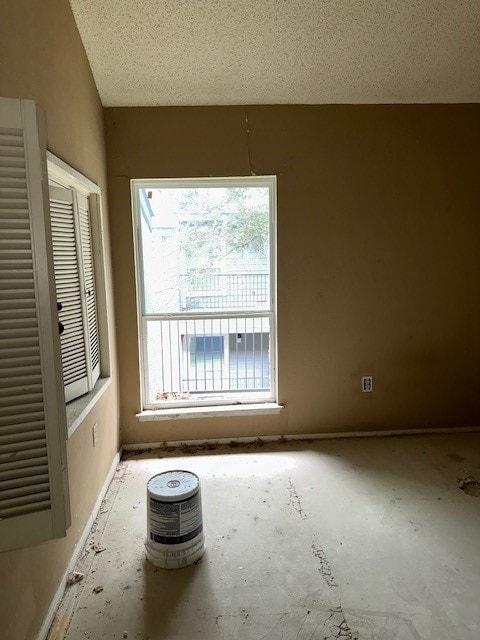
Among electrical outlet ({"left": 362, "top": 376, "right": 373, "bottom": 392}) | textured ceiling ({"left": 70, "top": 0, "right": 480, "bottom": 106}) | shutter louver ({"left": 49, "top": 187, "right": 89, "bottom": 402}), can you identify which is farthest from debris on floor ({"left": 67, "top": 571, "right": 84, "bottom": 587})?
textured ceiling ({"left": 70, "top": 0, "right": 480, "bottom": 106})

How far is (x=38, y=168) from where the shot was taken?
3.42ft

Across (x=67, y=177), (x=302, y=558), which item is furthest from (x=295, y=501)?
(x=67, y=177)

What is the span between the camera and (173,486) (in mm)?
1919

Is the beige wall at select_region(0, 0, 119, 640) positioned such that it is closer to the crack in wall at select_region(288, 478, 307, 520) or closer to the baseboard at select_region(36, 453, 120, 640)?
the baseboard at select_region(36, 453, 120, 640)

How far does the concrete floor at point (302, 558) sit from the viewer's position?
1.59 metres

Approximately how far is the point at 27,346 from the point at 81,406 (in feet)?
3.81

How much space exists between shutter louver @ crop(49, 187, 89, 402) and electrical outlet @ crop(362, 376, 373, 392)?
80.1 inches

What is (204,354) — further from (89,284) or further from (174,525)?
(174,525)

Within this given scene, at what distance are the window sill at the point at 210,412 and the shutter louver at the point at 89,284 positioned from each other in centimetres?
64

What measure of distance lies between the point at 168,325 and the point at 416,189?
2110 mm

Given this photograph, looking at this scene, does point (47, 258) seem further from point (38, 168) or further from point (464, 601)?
point (464, 601)

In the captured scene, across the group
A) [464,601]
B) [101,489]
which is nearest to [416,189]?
[464,601]

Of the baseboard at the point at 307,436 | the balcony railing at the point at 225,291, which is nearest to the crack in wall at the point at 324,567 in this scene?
the baseboard at the point at 307,436

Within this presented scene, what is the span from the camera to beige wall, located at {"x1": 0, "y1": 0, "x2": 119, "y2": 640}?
1.38 metres
